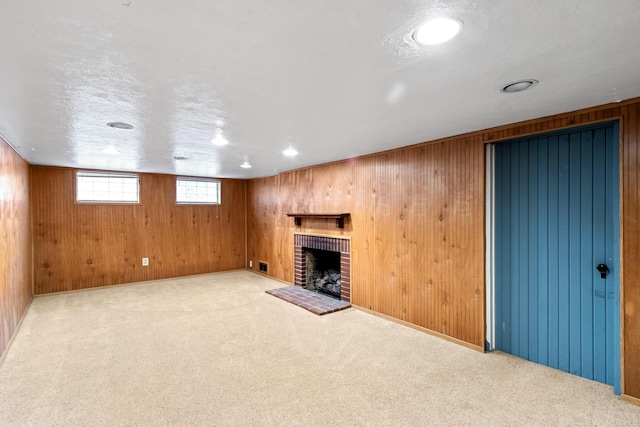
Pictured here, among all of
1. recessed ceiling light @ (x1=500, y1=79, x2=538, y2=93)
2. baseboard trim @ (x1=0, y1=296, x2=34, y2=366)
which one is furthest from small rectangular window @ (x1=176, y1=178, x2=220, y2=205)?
recessed ceiling light @ (x1=500, y1=79, x2=538, y2=93)

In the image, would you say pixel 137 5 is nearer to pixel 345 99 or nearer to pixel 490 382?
pixel 345 99

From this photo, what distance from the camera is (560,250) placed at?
8.83 feet

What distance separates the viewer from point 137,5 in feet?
3.67

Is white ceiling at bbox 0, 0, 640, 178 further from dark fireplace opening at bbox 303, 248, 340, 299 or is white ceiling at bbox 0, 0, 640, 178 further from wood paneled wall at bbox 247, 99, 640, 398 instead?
dark fireplace opening at bbox 303, 248, 340, 299

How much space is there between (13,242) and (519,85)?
489 cm

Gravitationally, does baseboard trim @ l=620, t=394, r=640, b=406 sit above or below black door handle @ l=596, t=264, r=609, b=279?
below

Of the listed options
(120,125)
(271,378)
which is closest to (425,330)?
(271,378)

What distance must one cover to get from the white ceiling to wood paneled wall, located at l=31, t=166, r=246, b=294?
2.62 m

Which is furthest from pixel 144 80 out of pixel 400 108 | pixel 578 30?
pixel 578 30

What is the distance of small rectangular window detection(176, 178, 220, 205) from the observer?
634cm

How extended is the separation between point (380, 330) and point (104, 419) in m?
2.49

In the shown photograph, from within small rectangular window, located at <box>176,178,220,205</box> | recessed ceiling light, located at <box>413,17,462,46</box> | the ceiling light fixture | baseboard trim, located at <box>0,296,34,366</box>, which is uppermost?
the ceiling light fixture

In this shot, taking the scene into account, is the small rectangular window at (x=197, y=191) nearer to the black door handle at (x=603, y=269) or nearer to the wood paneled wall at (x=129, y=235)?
the wood paneled wall at (x=129, y=235)

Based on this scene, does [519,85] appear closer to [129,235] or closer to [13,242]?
[13,242]
